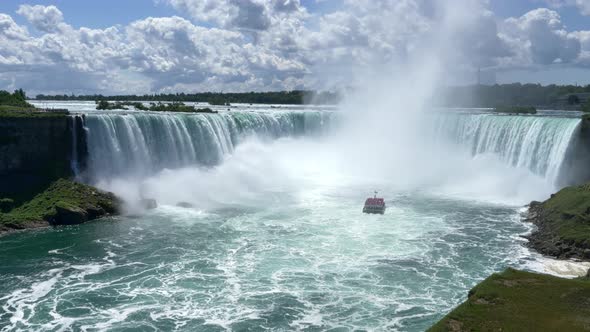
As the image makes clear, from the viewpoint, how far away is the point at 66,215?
28203mm

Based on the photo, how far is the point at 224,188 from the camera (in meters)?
37.5

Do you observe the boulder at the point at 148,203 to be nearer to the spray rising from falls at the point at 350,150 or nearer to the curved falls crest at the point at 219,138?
the spray rising from falls at the point at 350,150

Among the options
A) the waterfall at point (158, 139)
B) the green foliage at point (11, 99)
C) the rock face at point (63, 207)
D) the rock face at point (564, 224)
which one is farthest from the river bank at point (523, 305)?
the green foliage at point (11, 99)

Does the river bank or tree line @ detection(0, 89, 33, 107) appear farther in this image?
tree line @ detection(0, 89, 33, 107)

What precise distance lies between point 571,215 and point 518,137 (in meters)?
14.8

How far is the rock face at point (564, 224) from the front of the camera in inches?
906

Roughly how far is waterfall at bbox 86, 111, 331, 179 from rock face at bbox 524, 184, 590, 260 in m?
22.9

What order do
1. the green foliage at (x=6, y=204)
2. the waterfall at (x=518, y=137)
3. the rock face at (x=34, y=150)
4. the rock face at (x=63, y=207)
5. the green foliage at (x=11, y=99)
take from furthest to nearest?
the green foliage at (x=11, y=99) < the waterfall at (x=518, y=137) < the rock face at (x=34, y=150) < the green foliage at (x=6, y=204) < the rock face at (x=63, y=207)

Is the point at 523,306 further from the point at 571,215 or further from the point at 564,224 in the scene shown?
Answer: the point at 571,215

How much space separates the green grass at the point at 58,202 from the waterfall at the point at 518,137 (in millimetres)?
26751

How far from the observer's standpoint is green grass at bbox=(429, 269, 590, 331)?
1313 cm

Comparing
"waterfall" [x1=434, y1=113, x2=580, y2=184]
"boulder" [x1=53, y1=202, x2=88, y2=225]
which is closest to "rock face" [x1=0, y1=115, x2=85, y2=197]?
"boulder" [x1=53, y1=202, x2=88, y2=225]

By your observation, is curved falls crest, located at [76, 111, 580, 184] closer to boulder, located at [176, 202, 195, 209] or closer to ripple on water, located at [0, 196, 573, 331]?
boulder, located at [176, 202, 195, 209]

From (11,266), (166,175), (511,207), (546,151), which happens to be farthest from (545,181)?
(11,266)
